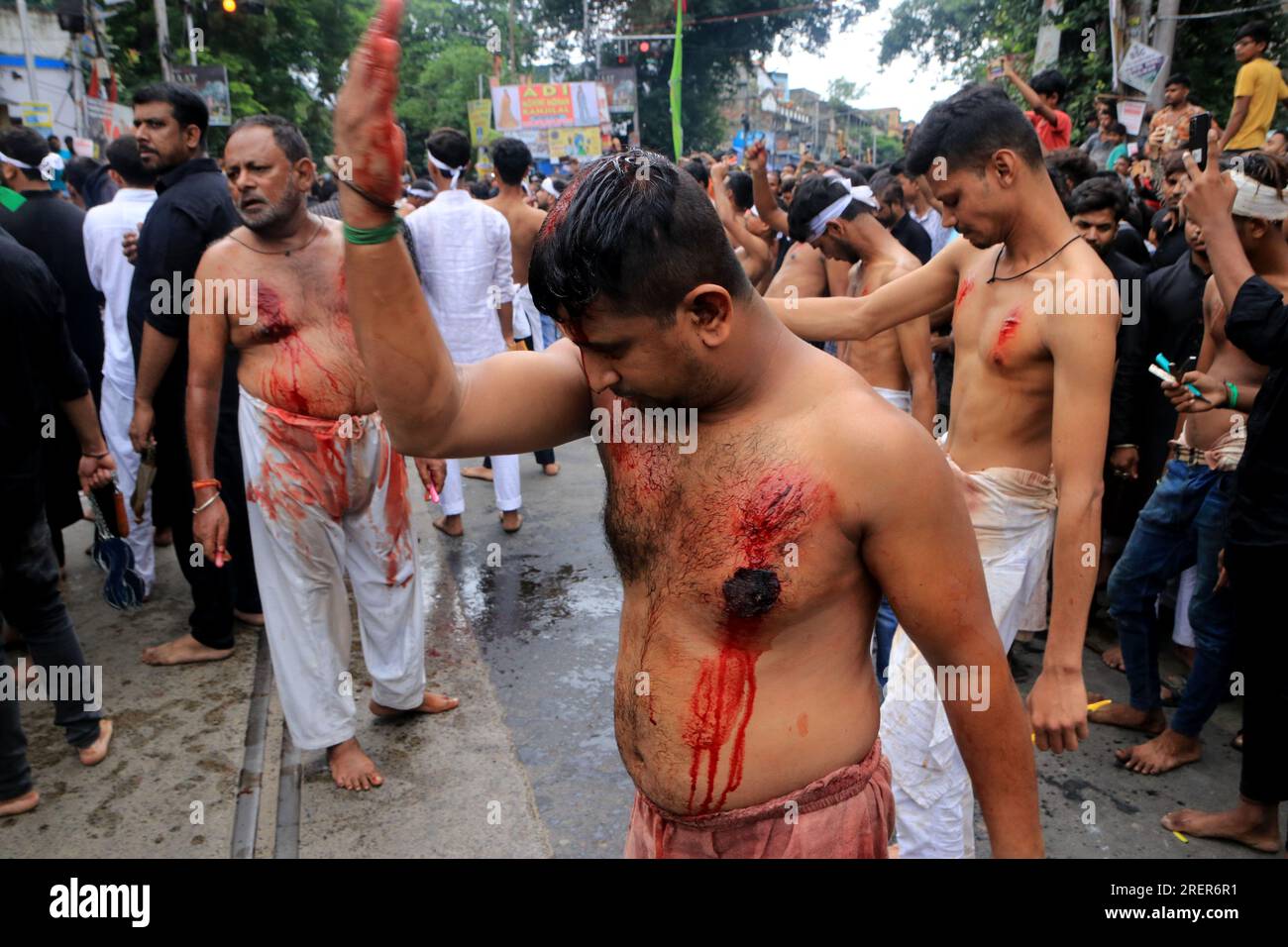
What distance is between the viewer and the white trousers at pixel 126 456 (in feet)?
17.0

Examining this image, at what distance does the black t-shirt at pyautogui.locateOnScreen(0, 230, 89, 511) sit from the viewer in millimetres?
3430

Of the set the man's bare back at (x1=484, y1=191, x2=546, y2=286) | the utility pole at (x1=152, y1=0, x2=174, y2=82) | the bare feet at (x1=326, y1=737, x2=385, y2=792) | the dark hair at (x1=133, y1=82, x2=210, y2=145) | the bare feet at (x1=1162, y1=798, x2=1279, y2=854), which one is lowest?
the bare feet at (x1=1162, y1=798, x2=1279, y2=854)

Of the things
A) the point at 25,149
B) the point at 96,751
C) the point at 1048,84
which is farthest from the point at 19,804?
the point at 1048,84

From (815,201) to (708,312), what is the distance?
11.0 feet

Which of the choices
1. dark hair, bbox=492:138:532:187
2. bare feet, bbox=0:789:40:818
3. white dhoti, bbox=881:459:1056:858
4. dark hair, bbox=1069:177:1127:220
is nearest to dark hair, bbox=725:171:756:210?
dark hair, bbox=492:138:532:187

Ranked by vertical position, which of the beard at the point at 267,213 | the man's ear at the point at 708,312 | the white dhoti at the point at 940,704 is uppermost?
the beard at the point at 267,213

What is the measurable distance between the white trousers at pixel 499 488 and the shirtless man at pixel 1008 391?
372 cm

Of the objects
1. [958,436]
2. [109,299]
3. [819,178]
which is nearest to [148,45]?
[109,299]

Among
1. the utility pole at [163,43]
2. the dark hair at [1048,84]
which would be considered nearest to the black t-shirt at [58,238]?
the dark hair at [1048,84]

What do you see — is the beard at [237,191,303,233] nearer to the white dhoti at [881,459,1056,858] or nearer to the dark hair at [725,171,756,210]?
the white dhoti at [881,459,1056,858]

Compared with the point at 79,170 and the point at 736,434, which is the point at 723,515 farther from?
the point at 79,170

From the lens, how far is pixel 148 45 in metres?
26.1

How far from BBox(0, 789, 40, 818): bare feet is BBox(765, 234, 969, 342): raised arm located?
10.5 ft

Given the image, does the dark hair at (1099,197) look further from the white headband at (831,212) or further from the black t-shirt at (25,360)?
the black t-shirt at (25,360)
